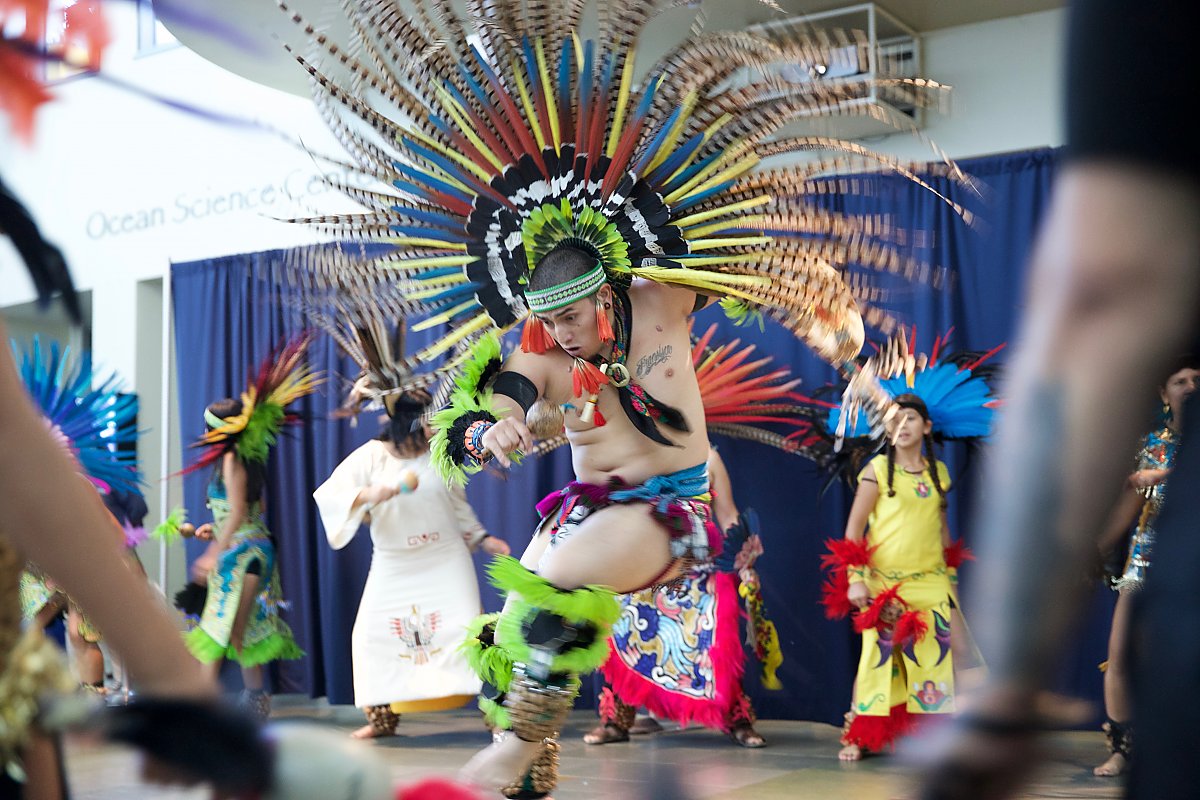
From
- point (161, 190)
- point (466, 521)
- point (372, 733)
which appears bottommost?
point (372, 733)

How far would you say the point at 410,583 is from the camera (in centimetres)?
629

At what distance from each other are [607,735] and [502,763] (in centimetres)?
307

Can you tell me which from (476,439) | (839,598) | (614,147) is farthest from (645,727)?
(614,147)

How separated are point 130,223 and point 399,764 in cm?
508

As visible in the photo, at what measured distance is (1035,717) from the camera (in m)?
0.65

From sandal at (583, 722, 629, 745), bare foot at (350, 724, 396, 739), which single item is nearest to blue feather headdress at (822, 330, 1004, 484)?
sandal at (583, 722, 629, 745)

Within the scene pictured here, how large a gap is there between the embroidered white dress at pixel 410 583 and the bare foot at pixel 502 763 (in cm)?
331

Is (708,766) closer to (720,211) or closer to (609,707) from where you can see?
(609,707)

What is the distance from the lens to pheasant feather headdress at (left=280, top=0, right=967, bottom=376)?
3.21 meters

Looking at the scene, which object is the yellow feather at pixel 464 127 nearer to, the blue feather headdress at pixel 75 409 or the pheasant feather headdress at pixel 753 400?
the blue feather headdress at pixel 75 409

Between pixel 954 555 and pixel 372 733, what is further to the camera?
→ pixel 372 733

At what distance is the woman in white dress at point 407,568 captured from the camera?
6168 mm

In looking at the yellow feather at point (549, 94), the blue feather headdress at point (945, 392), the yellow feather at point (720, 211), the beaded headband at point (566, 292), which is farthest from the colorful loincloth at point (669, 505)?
the blue feather headdress at point (945, 392)

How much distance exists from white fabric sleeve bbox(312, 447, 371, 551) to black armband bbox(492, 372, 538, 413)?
3.17 metres
